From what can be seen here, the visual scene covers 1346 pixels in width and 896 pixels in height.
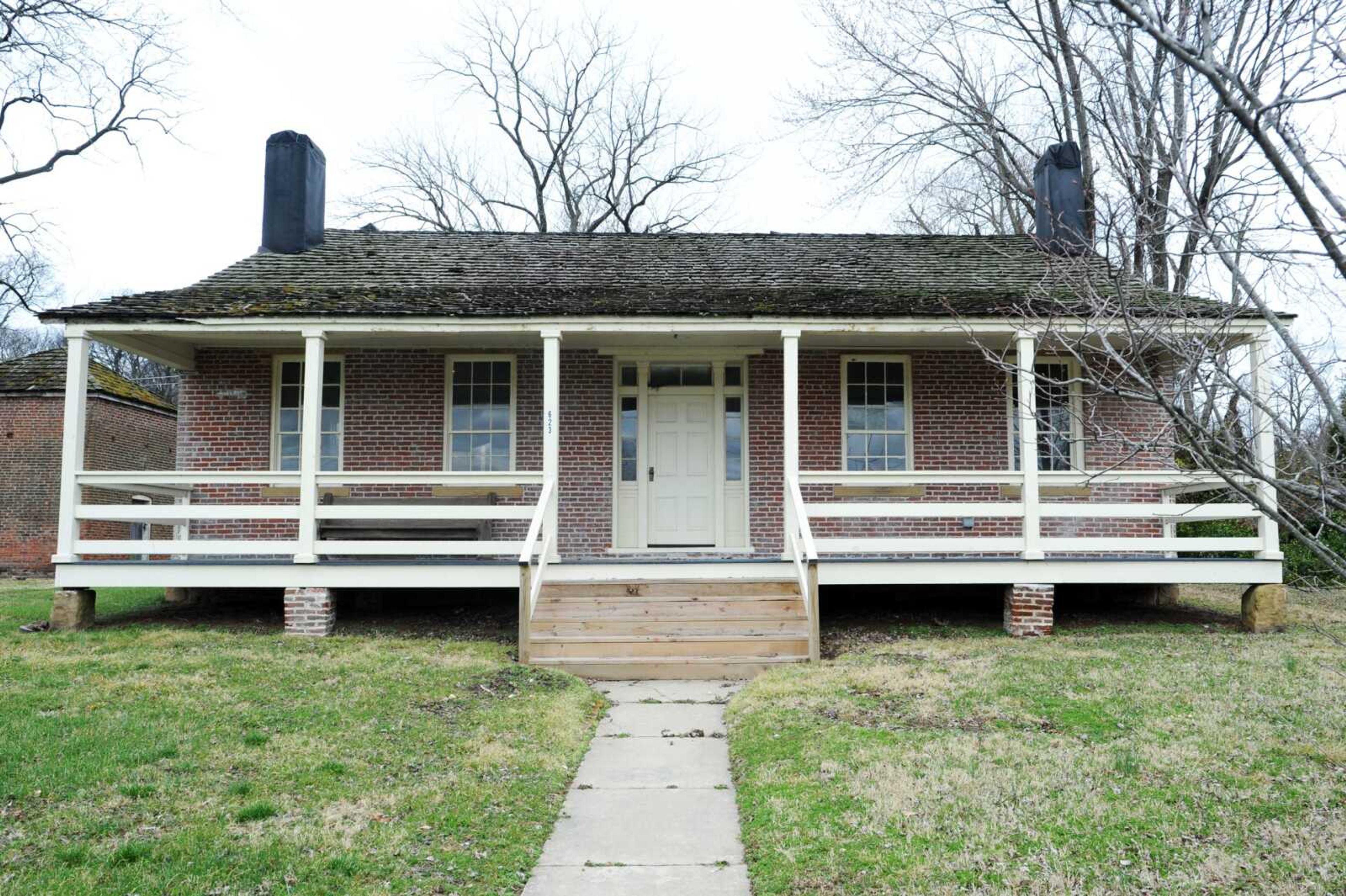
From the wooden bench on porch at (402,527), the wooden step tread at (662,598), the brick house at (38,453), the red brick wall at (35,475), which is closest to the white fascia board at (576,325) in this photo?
the wooden bench on porch at (402,527)

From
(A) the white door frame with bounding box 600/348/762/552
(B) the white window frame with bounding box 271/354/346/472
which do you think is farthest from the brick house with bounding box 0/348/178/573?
(A) the white door frame with bounding box 600/348/762/552

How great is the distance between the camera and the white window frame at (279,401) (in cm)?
1230

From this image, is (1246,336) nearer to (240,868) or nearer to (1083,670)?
(1083,670)

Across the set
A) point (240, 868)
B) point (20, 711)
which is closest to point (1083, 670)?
point (240, 868)

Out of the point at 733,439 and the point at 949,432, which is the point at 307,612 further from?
the point at 949,432

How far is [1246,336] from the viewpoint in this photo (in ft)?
29.7

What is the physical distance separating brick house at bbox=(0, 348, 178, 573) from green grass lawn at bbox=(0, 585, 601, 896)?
50.5 feet

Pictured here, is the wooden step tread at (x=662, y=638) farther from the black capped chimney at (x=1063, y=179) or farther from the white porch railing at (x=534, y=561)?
the black capped chimney at (x=1063, y=179)

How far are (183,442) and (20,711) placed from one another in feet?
20.4

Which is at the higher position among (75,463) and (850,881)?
(75,463)

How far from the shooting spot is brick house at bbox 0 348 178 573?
2231 cm

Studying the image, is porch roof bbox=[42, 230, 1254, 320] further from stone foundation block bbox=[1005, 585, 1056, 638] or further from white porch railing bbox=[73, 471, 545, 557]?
stone foundation block bbox=[1005, 585, 1056, 638]

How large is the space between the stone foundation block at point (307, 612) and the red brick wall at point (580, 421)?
2.33 meters

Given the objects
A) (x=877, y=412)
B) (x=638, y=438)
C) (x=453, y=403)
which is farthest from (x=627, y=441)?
(x=877, y=412)
